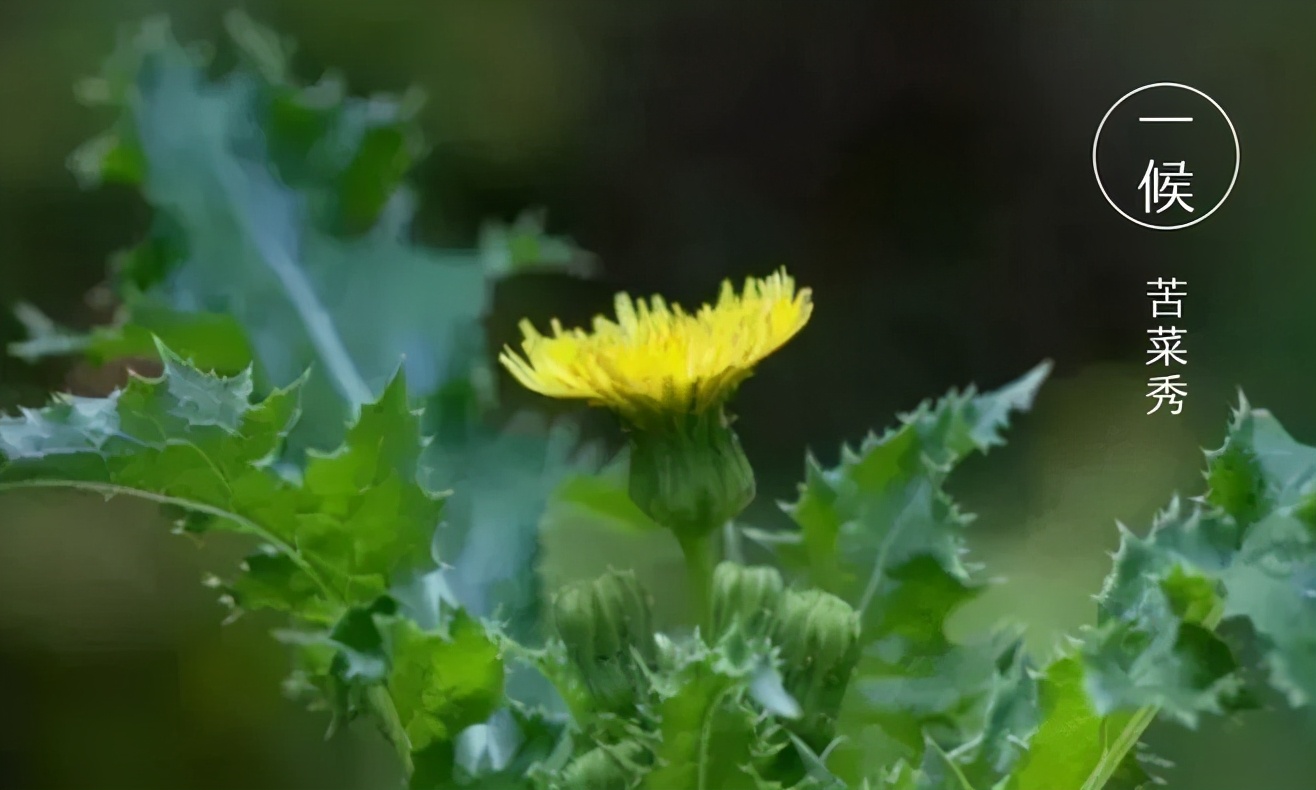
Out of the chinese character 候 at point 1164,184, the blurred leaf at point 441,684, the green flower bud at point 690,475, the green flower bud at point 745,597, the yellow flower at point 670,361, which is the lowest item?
the blurred leaf at point 441,684

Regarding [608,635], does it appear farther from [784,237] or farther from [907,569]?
[784,237]

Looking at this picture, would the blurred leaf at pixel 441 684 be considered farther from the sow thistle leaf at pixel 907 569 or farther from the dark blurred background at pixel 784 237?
the dark blurred background at pixel 784 237

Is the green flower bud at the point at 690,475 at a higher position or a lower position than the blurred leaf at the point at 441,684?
higher

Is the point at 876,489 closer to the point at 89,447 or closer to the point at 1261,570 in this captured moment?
the point at 1261,570

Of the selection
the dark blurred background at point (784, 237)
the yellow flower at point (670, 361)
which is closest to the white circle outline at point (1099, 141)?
the dark blurred background at point (784, 237)

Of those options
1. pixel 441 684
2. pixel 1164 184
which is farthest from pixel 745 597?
pixel 1164 184

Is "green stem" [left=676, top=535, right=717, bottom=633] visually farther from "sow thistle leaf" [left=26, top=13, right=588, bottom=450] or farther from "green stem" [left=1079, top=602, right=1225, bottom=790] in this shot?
"sow thistle leaf" [left=26, top=13, right=588, bottom=450]

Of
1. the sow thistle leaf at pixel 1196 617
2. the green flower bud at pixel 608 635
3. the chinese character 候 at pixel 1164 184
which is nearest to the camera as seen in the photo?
the sow thistle leaf at pixel 1196 617

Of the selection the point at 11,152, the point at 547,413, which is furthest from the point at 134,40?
the point at 547,413
